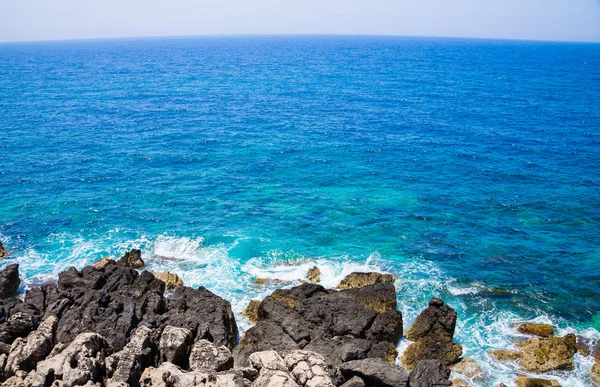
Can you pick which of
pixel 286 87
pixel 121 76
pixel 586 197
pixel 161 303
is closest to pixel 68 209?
pixel 161 303

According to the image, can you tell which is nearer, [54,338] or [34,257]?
[54,338]

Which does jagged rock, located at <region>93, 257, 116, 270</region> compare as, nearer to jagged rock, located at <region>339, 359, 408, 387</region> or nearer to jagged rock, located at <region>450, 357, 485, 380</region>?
jagged rock, located at <region>339, 359, 408, 387</region>

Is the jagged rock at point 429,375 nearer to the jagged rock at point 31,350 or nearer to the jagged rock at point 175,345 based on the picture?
the jagged rock at point 175,345

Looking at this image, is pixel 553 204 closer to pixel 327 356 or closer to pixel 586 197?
pixel 586 197

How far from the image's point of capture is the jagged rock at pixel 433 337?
1271 inches

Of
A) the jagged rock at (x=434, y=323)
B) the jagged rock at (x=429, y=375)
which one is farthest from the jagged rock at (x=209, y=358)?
the jagged rock at (x=434, y=323)

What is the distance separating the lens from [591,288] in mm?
41719

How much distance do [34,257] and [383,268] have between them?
117 ft

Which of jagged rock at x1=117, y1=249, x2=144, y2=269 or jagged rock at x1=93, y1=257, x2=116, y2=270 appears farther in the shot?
jagged rock at x1=117, y1=249, x2=144, y2=269

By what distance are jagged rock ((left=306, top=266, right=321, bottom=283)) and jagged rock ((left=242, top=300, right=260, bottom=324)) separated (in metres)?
6.82

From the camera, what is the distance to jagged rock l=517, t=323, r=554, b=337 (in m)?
35.6

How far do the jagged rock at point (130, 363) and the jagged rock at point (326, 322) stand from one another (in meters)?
6.06

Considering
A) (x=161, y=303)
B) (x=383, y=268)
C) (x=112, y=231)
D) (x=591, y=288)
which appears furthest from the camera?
(x=112, y=231)

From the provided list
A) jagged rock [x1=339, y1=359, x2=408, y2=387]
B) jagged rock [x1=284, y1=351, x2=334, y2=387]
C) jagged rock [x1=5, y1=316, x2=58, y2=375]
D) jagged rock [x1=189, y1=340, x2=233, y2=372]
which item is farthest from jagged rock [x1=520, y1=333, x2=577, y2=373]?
jagged rock [x1=5, y1=316, x2=58, y2=375]
